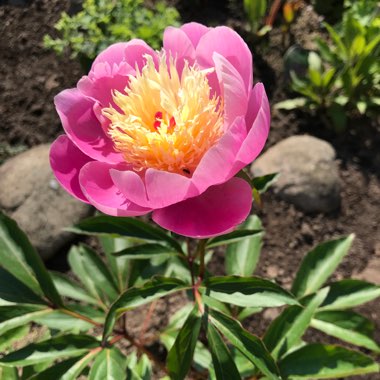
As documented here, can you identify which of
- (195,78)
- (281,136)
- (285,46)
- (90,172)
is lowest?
(281,136)

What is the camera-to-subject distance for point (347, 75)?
2492 millimetres

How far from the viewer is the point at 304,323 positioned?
1352 mm

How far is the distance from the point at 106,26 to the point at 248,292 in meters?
1.98

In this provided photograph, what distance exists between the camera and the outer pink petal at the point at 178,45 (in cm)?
107

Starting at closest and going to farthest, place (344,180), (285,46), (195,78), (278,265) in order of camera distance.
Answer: (195,78) → (278,265) → (344,180) → (285,46)

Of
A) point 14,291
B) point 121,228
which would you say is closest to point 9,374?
point 14,291

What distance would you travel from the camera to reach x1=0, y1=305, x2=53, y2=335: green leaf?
128 cm

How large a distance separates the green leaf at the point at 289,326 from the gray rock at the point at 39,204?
1.19 meters

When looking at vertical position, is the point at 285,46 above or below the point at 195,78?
below

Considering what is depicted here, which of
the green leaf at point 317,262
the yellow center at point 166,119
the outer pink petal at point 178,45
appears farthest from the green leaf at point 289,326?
the outer pink petal at point 178,45

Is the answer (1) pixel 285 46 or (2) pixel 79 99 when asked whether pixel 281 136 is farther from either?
(2) pixel 79 99

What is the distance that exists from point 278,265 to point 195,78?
1.45 metres

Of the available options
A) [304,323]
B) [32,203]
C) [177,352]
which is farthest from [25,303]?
[32,203]

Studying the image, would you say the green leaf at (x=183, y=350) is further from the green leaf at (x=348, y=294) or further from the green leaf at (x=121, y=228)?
the green leaf at (x=348, y=294)
